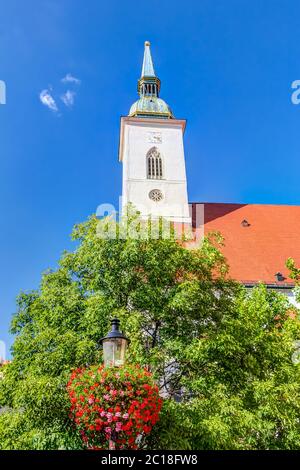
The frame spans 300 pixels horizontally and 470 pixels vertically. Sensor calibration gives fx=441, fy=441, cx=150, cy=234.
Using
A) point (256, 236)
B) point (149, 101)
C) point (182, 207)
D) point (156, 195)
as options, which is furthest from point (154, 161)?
point (256, 236)

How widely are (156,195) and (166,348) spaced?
15.0 metres

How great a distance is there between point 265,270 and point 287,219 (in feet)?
18.0

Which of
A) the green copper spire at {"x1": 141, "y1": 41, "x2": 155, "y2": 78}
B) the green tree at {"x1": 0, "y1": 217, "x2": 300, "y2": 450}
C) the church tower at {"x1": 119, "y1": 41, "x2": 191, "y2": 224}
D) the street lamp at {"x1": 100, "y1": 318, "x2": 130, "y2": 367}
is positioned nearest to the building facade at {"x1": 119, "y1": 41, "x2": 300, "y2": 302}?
the church tower at {"x1": 119, "y1": 41, "x2": 191, "y2": 224}

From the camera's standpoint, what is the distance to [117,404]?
5773 mm

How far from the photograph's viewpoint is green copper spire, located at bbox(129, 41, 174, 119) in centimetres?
2655

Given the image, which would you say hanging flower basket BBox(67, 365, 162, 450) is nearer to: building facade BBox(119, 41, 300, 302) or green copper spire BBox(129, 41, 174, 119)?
building facade BBox(119, 41, 300, 302)

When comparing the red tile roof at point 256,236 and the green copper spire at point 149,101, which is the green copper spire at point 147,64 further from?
the red tile roof at point 256,236

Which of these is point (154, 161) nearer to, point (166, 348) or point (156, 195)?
point (156, 195)

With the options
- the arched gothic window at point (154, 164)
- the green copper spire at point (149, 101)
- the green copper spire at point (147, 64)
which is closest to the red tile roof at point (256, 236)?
the arched gothic window at point (154, 164)

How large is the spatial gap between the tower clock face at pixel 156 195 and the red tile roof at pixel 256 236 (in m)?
2.27

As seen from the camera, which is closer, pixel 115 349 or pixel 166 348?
pixel 115 349

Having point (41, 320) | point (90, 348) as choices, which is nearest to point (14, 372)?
point (41, 320)

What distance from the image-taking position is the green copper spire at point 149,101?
2655 cm
